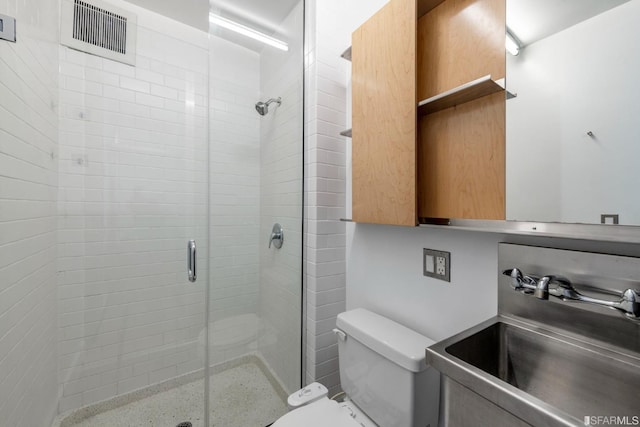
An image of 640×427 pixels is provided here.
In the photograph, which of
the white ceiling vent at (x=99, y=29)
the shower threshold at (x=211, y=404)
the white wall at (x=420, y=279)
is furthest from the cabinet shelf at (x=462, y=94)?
the white ceiling vent at (x=99, y=29)

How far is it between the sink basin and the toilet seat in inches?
23.0

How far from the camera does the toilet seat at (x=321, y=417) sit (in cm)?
99

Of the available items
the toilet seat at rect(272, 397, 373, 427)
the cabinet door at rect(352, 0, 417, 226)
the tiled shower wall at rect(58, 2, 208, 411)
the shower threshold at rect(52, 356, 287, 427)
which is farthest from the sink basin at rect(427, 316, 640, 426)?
the tiled shower wall at rect(58, 2, 208, 411)

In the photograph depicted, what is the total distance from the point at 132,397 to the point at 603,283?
2515mm

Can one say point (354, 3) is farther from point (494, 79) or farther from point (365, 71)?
point (494, 79)

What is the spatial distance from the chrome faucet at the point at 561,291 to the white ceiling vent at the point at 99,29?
248 centimetres

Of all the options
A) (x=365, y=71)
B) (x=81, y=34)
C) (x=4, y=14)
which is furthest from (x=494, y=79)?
(x=81, y=34)

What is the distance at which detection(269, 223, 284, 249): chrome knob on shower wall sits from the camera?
1.57 metres

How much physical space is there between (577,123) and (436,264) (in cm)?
63

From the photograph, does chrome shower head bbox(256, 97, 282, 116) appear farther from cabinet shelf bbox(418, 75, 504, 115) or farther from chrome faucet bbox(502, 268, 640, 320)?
A: chrome faucet bbox(502, 268, 640, 320)

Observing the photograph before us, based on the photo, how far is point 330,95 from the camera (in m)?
1.51

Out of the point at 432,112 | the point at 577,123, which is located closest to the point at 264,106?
the point at 432,112

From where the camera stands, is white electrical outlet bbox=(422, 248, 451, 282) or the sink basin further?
white electrical outlet bbox=(422, 248, 451, 282)

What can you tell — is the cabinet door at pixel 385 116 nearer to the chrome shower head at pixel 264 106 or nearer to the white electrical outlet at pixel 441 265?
the white electrical outlet at pixel 441 265
